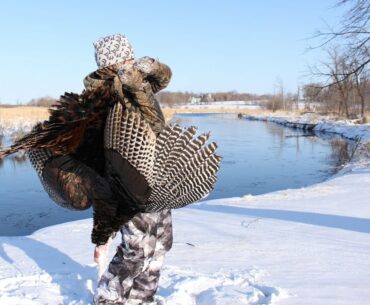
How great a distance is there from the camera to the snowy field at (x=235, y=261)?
3.33 metres

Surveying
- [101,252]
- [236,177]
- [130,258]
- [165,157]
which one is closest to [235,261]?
[130,258]

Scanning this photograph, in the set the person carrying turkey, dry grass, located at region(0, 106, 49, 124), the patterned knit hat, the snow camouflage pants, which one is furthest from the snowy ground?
dry grass, located at region(0, 106, 49, 124)

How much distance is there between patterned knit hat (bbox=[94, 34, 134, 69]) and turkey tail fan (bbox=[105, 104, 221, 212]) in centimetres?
34

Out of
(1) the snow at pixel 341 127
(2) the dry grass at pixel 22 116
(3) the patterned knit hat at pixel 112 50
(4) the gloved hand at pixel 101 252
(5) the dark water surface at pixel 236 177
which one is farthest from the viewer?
(2) the dry grass at pixel 22 116

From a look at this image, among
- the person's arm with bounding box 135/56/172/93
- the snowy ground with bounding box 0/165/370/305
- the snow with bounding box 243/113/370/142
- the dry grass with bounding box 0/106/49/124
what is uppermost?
the person's arm with bounding box 135/56/172/93

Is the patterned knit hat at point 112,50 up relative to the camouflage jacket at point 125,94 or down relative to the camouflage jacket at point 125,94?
up

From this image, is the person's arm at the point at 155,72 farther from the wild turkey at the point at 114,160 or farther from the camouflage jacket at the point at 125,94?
the wild turkey at the point at 114,160

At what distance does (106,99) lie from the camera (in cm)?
241

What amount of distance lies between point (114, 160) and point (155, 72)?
1.70 ft

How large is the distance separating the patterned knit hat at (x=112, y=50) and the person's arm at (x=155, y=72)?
0.39 ft

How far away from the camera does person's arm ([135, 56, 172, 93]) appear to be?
2.44 metres

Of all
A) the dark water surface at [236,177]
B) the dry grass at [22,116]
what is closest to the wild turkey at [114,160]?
the dark water surface at [236,177]

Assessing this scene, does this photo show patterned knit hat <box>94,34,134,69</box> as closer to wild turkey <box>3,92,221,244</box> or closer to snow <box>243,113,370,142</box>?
wild turkey <box>3,92,221,244</box>

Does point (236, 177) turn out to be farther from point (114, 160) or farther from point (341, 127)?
point (341, 127)
